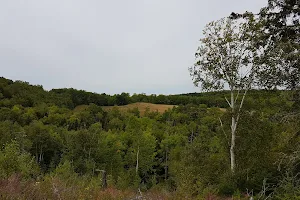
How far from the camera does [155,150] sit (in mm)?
69750

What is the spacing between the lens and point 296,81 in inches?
494

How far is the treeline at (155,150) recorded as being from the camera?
461 inches

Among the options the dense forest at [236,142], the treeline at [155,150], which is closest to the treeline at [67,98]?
the treeline at [155,150]

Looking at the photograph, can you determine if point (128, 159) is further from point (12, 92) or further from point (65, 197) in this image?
Answer: point (12, 92)

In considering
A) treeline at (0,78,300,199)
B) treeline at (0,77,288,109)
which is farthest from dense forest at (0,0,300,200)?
treeline at (0,77,288,109)

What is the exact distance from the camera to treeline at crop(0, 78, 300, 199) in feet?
38.4

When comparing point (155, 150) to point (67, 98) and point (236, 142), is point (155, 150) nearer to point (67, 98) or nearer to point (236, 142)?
point (236, 142)

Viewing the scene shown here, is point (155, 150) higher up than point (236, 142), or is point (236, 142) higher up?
point (236, 142)

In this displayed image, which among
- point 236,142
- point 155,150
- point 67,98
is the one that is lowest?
point 155,150

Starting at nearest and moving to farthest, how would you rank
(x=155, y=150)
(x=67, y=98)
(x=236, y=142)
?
(x=236, y=142), (x=155, y=150), (x=67, y=98)

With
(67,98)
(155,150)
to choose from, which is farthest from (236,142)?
(67,98)

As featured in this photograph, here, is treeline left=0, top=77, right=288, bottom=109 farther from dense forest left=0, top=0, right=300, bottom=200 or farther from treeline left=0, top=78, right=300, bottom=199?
dense forest left=0, top=0, right=300, bottom=200

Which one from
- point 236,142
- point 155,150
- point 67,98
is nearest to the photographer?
point 236,142

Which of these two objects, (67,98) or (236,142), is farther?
(67,98)
